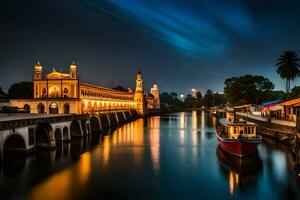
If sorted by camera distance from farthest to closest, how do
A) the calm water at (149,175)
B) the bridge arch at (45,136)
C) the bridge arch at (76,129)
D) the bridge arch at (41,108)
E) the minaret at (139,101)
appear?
the minaret at (139,101) < the bridge arch at (41,108) < the bridge arch at (76,129) < the bridge arch at (45,136) < the calm water at (149,175)

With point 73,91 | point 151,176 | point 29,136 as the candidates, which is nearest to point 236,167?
point 151,176

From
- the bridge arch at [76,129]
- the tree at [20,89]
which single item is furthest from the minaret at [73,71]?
the tree at [20,89]

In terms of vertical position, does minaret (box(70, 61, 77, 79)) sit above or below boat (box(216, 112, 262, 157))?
above

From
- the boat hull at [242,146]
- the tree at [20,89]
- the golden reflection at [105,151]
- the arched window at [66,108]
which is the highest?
the tree at [20,89]

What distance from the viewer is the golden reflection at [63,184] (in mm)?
26484

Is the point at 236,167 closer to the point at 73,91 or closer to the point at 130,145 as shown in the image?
the point at 130,145

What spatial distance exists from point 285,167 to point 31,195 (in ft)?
87.2

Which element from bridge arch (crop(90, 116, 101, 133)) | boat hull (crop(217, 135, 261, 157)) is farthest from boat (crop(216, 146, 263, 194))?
bridge arch (crop(90, 116, 101, 133))

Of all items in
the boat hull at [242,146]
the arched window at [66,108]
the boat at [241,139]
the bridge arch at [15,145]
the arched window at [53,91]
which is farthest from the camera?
the arched window at [53,91]

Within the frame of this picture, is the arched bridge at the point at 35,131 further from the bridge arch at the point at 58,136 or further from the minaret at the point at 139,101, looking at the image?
the minaret at the point at 139,101

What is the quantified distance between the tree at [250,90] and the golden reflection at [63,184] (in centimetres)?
8994

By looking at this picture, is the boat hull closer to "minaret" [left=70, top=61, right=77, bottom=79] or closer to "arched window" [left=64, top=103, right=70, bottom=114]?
"arched window" [left=64, top=103, right=70, bottom=114]

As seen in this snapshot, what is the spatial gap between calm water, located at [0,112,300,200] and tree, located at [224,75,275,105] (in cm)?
7038

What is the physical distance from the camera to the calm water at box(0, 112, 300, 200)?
1088 inches
